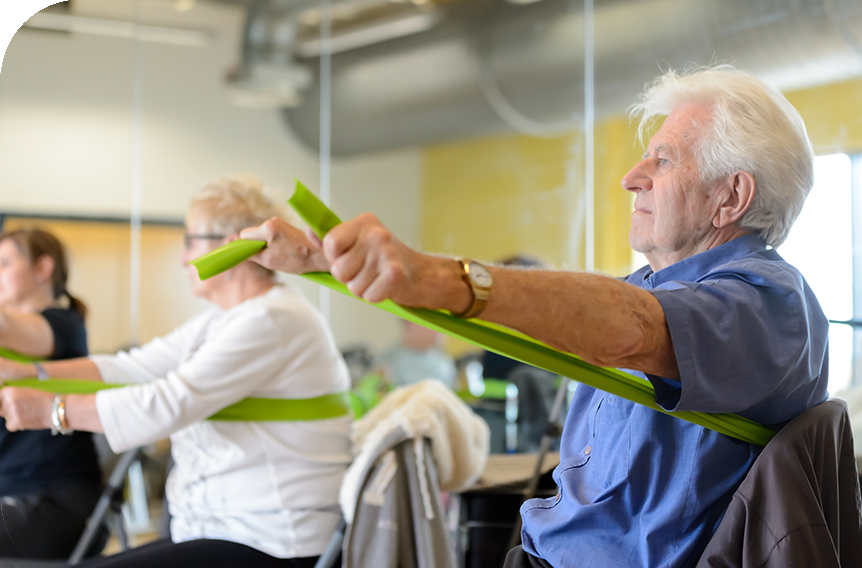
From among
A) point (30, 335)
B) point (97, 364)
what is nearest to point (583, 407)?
point (97, 364)

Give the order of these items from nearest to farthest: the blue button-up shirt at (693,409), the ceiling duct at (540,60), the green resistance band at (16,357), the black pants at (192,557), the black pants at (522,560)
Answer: the blue button-up shirt at (693,409), the black pants at (522,560), the black pants at (192,557), the green resistance band at (16,357), the ceiling duct at (540,60)

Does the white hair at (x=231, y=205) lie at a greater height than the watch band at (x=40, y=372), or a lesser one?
greater

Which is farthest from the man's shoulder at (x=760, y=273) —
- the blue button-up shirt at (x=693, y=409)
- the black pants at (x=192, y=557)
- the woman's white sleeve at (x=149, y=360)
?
the woman's white sleeve at (x=149, y=360)

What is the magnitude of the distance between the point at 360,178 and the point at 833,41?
255 centimetres

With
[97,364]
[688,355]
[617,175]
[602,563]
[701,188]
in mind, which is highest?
[617,175]

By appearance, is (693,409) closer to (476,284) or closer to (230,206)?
(476,284)

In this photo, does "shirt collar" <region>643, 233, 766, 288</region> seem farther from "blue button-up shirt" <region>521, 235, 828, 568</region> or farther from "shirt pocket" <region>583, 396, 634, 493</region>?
"shirt pocket" <region>583, 396, 634, 493</region>

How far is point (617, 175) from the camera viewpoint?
337cm

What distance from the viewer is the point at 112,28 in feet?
14.7

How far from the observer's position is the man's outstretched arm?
74 cm

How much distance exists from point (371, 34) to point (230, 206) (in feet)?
8.61

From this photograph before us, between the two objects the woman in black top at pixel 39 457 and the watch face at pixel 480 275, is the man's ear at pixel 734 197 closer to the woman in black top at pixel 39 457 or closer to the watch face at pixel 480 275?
the watch face at pixel 480 275

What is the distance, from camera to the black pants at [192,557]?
1655mm

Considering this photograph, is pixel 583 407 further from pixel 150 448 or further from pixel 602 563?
pixel 150 448
